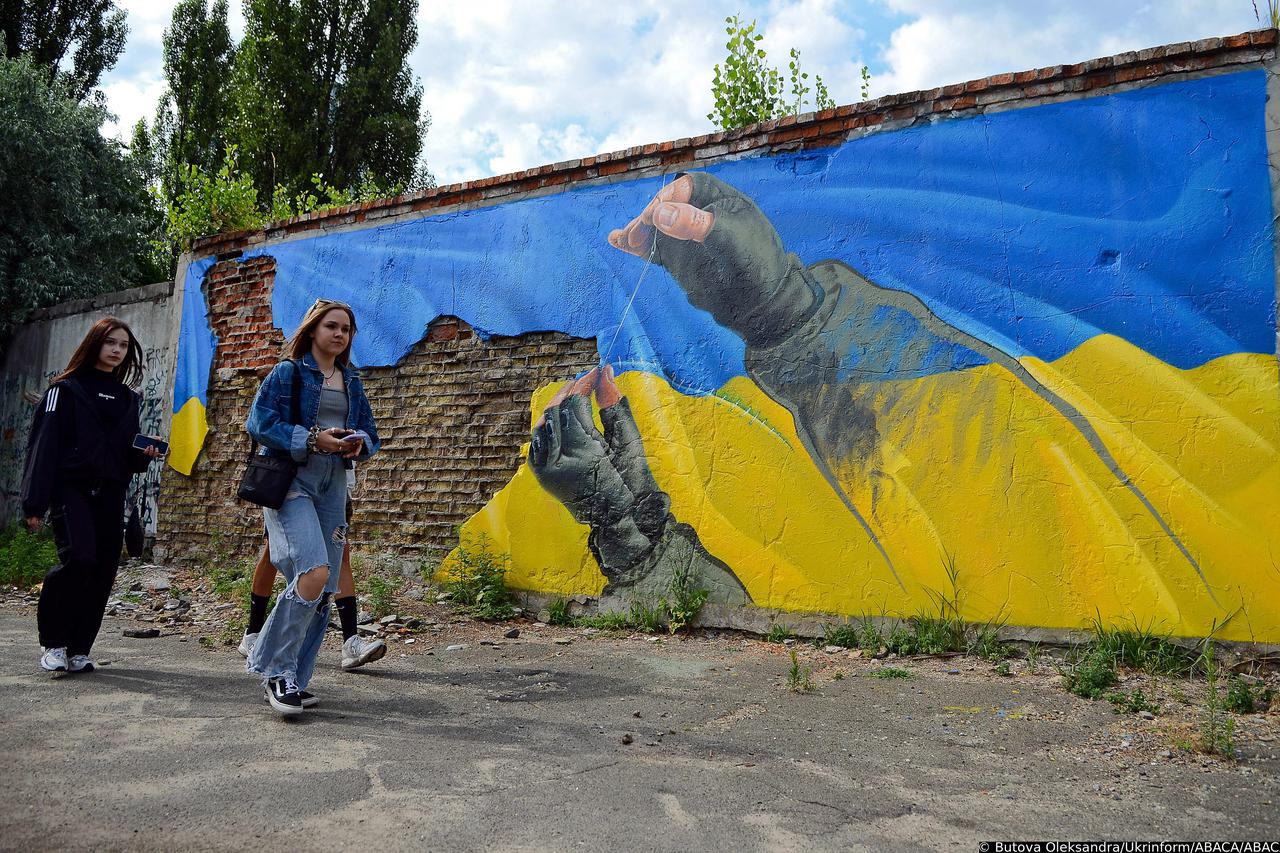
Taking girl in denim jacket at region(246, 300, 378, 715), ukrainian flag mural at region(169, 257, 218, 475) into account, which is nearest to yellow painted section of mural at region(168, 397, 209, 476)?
ukrainian flag mural at region(169, 257, 218, 475)

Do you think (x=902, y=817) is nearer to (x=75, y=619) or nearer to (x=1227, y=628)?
(x=1227, y=628)

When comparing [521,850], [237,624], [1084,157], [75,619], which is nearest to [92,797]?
[521,850]

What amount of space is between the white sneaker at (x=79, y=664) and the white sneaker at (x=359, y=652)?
118 centimetres

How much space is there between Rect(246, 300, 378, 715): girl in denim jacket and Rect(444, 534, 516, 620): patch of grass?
2028 millimetres

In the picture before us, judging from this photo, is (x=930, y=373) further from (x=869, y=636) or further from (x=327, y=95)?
(x=327, y=95)

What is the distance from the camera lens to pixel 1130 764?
9.90 feet

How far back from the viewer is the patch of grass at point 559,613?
18.7 ft

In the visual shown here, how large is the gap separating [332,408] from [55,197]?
10062mm

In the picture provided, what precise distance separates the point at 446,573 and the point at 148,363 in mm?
4652

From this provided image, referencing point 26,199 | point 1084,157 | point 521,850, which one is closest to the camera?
point 521,850

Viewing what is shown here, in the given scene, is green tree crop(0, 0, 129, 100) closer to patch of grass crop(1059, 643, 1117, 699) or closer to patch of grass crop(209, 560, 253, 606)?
patch of grass crop(209, 560, 253, 606)

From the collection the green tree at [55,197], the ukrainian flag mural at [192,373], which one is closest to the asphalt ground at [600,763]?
the ukrainian flag mural at [192,373]

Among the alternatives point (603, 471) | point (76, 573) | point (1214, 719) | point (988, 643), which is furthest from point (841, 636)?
point (76, 573)

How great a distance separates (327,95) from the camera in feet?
64.3
